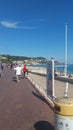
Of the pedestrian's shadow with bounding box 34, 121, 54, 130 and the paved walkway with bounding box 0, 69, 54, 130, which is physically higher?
the paved walkway with bounding box 0, 69, 54, 130

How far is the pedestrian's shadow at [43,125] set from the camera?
8672 millimetres

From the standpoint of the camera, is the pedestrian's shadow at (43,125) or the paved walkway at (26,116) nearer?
the pedestrian's shadow at (43,125)

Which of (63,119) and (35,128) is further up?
(63,119)

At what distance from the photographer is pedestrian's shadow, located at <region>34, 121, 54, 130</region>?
8672 mm

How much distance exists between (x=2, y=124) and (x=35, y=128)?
44.2 inches

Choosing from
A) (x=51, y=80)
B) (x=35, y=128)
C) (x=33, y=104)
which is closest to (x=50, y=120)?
(x=35, y=128)

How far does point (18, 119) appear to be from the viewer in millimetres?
9820

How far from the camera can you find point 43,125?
29.7ft

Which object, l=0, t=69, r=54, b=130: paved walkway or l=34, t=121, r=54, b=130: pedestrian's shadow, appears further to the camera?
l=0, t=69, r=54, b=130: paved walkway

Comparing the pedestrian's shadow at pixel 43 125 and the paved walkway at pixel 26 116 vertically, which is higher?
the paved walkway at pixel 26 116

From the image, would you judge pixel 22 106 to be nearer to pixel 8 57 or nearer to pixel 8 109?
pixel 8 109

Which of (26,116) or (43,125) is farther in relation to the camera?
(26,116)

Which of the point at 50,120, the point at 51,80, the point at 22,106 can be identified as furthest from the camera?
the point at 51,80

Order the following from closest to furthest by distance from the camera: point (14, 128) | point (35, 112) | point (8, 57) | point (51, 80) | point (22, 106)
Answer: point (14, 128) < point (35, 112) < point (22, 106) < point (51, 80) < point (8, 57)
